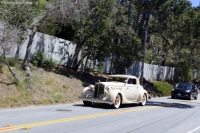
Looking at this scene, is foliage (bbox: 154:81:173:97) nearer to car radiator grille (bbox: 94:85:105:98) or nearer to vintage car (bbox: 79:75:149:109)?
vintage car (bbox: 79:75:149:109)

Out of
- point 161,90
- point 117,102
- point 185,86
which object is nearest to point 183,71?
point 161,90

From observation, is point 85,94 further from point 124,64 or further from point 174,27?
point 174,27

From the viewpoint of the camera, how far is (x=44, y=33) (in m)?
26.1

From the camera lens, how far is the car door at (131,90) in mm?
19531

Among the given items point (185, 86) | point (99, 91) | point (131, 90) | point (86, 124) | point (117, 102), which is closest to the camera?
point (86, 124)

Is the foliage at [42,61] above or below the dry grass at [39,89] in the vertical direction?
above

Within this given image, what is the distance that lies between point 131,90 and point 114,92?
2.22 meters

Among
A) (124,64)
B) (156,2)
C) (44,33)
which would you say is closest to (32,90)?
(44,33)

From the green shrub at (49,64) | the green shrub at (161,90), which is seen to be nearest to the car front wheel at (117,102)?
the green shrub at (49,64)

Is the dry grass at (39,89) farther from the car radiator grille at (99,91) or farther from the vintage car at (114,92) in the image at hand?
the car radiator grille at (99,91)

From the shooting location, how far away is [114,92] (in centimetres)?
1803

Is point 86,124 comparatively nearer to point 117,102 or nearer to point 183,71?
point 117,102

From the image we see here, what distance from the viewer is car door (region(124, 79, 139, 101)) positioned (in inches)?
769

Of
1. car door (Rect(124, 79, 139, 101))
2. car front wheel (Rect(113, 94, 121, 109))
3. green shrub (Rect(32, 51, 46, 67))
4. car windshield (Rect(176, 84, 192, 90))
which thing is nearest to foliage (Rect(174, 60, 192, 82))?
car windshield (Rect(176, 84, 192, 90))
